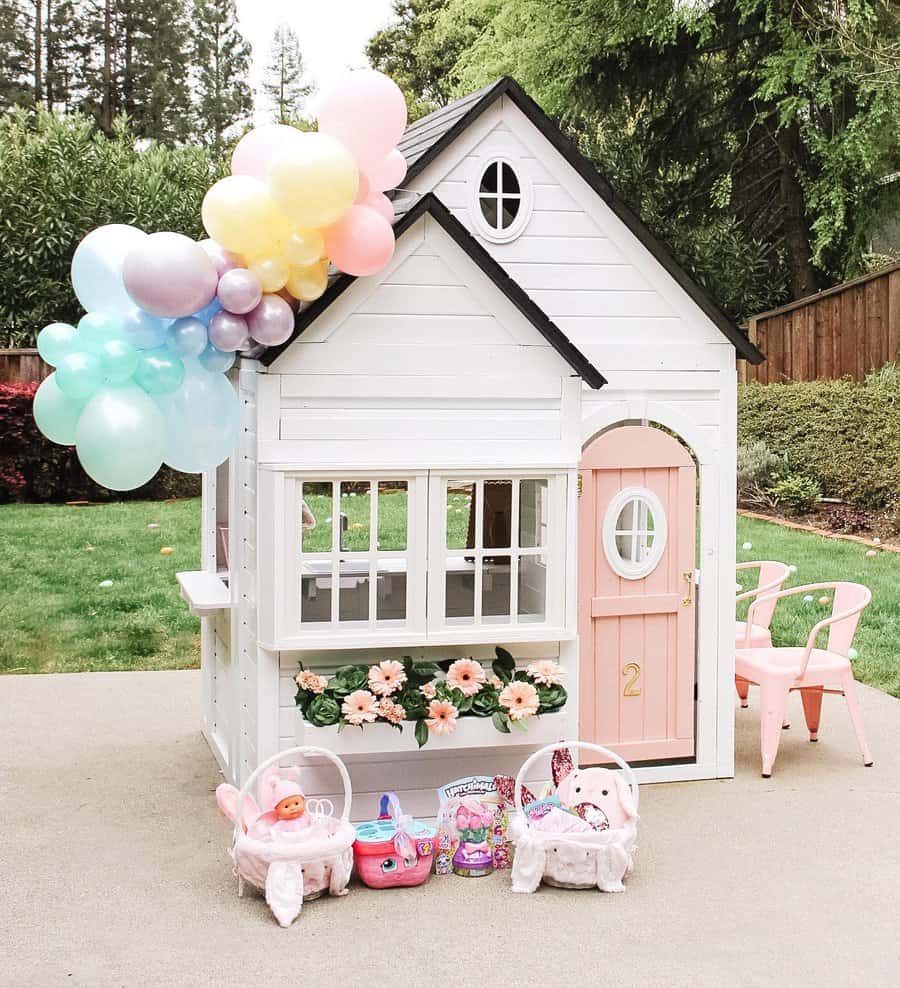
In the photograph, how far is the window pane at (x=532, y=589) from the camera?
224 inches

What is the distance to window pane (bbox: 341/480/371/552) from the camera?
5.73m

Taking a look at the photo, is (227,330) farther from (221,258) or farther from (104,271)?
(104,271)

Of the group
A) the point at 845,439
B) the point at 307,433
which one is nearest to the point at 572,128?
the point at 845,439

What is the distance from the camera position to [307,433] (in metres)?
5.35

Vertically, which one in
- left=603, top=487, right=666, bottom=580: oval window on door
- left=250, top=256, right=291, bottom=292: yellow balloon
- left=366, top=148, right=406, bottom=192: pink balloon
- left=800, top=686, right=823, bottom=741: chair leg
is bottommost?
left=800, top=686, right=823, bottom=741: chair leg

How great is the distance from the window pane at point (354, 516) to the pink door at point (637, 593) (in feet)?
3.46

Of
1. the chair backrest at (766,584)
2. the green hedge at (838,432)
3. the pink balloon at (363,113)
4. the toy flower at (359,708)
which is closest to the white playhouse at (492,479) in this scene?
the toy flower at (359,708)

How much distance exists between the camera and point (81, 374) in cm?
479

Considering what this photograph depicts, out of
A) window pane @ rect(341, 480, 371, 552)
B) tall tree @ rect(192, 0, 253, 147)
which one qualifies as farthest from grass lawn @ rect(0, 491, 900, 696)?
tall tree @ rect(192, 0, 253, 147)

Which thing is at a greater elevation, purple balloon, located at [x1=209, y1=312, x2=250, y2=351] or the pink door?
purple balloon, located at [x1=209, y1=312, x2=250, y2=351]

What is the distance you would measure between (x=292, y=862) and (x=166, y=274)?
2150mm

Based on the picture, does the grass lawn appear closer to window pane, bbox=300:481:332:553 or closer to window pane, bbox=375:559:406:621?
window pane, bbox=300:481:332:553

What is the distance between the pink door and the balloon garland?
1.78 m

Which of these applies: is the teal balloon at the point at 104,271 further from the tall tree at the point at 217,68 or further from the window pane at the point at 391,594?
the tall tree at the point at 217,68
